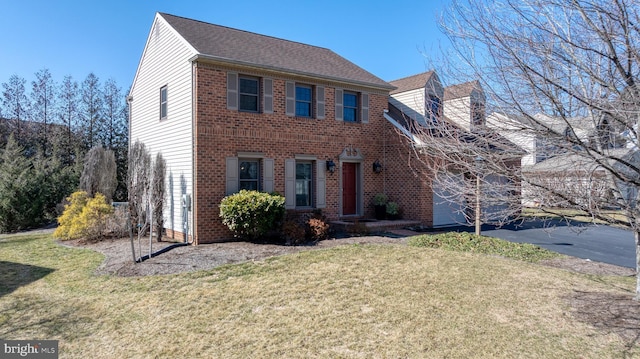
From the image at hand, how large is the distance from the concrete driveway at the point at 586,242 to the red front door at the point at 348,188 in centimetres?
480

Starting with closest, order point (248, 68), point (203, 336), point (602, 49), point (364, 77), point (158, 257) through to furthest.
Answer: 1. point (602, 49)
2. point (203, 336)
3. point (158, 257)
4. point (248, 68)
5. point (364, 77)

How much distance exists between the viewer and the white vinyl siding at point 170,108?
10914 mm

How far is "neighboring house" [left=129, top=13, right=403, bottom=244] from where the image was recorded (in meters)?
10.6

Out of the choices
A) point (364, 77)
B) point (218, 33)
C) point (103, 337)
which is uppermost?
point (218, 33)

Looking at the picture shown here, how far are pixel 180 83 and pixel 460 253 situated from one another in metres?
9.24

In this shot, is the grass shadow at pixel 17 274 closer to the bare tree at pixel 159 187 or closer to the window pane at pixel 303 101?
the bare tree at pixel 159 187

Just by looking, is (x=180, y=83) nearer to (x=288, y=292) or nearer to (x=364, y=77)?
(x=364, y=77)

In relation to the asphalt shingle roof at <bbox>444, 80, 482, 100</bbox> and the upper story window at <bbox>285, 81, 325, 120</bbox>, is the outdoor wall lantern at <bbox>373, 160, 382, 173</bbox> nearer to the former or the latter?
the upper story window at <bbox>285, 81, 325, 120</bbox>

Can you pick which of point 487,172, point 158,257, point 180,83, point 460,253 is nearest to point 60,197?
point 180,83

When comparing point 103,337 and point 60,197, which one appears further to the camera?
point 60,197

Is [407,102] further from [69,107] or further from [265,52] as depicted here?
[69,107]

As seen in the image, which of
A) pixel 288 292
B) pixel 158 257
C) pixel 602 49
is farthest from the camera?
pixel 158 257

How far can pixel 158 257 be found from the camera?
8.77 metres

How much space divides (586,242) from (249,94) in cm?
1148
